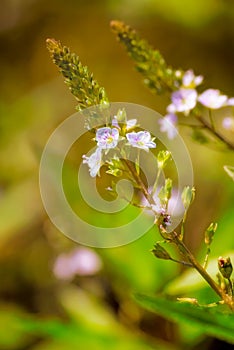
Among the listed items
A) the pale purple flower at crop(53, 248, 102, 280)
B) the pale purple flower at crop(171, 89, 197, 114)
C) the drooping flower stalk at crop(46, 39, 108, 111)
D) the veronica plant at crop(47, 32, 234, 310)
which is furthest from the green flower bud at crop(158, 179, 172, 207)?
the pale purple flower at crop(53, 248, 102, 280)

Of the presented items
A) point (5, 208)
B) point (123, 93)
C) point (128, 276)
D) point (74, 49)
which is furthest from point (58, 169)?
point (74, 49)

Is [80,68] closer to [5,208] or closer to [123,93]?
[5,208]

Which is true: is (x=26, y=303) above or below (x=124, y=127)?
above

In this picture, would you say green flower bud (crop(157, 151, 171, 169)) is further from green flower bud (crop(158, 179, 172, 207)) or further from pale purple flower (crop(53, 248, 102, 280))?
pale purple flower (crop(53, 248, 102, 280))

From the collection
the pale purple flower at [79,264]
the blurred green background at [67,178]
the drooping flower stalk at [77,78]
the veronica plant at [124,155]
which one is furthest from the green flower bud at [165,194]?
the pale purple flower at [79,264]

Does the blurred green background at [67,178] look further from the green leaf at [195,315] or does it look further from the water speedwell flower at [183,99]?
the water speedwell flower at [183,99]

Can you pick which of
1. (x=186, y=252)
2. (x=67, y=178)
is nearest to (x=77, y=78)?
(x=186, y=252)

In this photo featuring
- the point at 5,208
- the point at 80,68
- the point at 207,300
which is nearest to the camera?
the point at 80,68

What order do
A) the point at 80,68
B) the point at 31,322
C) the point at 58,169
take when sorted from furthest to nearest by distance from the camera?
the point at 58,169, the point at 31,322, the point at 80,68
